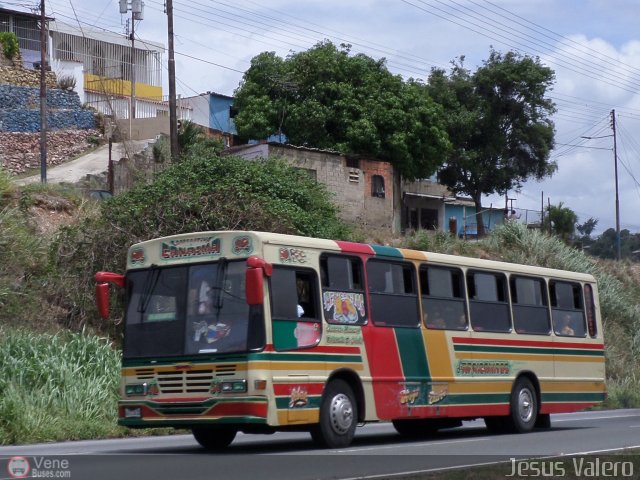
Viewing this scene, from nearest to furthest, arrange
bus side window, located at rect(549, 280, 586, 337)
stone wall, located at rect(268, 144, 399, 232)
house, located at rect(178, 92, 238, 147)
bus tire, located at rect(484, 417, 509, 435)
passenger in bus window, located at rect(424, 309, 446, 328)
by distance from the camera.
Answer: passenger in bus window, located at rect(424, 309, 446, 328) → bus tire, located at rect(484, 417, 509, 435) → bus side window, located at rect(549, 280, 586, 337) → stone wall, located at rect(268, 144, 399, 232) → house, located at rect(178, 92, 238, 147)

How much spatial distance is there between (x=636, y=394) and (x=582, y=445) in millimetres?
15745

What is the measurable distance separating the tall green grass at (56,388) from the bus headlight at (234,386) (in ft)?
15.3

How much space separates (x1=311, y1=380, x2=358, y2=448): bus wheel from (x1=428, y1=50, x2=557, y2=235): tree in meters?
44.5

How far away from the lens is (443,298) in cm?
1733

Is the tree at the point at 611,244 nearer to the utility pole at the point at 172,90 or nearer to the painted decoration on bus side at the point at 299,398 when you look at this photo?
the utility pole at the point at 172,90

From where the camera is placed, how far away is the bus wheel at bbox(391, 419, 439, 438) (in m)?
18.5

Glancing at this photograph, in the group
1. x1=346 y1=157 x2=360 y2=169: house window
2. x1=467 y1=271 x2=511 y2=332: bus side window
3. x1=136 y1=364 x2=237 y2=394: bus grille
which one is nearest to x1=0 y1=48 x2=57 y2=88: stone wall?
x1=346 y1=157 x2=360 y2=169: house window

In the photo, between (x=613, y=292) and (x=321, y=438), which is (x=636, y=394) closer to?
(x=613, y=292)

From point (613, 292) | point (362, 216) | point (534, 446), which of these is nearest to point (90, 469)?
point (534, 446)

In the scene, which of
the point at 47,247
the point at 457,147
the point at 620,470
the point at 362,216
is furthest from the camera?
the point at 457,147

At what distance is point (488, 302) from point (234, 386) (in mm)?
6369

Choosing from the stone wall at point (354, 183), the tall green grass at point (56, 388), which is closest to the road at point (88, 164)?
the stone wall at point (354, 183)

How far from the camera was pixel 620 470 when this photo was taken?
11336 millimetres

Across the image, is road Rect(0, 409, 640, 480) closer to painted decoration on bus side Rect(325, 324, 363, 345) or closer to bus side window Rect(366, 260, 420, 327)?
painted decoration on bus side Rect(325, 324, 363, 345)
